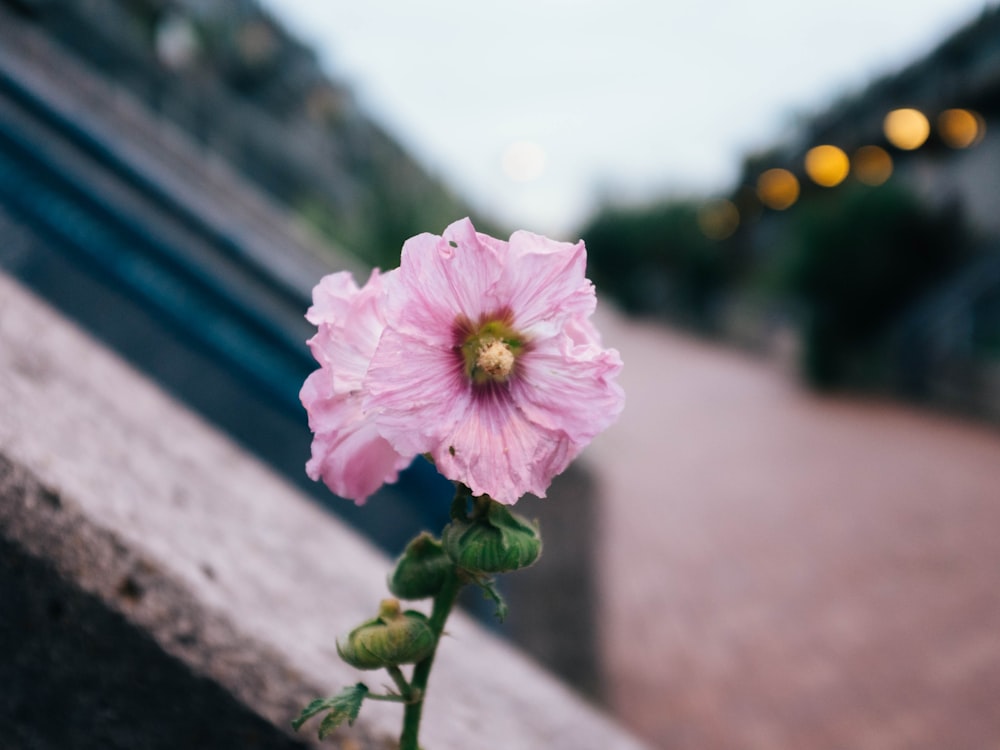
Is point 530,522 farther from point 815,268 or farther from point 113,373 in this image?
point 815,268

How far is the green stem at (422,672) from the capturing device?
69 centimetres

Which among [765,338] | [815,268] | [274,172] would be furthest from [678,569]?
[765,338]

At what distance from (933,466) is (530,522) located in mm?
8574

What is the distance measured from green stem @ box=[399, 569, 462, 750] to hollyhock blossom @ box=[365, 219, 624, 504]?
0.13 m

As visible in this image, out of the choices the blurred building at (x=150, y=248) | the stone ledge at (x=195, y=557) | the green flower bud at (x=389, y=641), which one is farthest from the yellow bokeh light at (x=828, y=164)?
the green flower bud at (x=389, y=641)

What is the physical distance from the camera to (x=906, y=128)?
1359 centimetres

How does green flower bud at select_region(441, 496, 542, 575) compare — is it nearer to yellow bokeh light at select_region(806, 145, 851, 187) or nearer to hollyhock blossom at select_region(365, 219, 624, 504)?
hollyhock blossom at select_region(365, 219, 624, 504)

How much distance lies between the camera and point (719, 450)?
32.1 feet

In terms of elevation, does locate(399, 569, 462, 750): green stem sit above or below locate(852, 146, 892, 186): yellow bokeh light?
below

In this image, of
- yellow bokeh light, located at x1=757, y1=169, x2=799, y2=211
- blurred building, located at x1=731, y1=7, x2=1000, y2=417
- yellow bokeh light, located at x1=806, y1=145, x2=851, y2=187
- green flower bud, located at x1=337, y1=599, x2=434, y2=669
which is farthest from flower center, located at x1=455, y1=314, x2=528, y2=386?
yellow bokeh light, located at x1=757, y1=169, x2=799, y2=211

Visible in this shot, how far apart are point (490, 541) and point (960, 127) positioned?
14.7 metres

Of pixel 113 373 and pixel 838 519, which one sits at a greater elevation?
pixel 838 519

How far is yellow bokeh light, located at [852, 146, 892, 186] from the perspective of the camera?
1558 cm

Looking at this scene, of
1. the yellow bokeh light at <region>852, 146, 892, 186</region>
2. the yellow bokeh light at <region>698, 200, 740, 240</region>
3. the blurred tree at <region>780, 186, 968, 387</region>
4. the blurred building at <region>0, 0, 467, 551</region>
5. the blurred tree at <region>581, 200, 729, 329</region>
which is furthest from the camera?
the yellow bokeh light at <region>698, 200, 740, 240</region>
